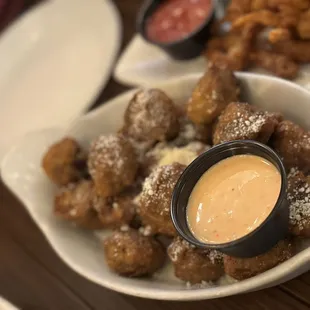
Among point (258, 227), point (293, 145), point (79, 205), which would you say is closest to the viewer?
point (258, 227)

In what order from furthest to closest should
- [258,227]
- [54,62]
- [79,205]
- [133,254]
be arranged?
[54,62] < [79,205] < [133,254] < [258,227]

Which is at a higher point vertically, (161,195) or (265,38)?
(161,195)

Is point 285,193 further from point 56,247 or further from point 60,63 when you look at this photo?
point 60,63

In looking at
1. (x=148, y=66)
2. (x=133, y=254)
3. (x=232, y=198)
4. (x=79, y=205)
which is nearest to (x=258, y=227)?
(x=232, y=198)

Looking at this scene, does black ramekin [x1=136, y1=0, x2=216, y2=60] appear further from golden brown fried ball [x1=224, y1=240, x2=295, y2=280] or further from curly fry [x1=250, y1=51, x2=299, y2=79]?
golden brown fried ball [x1=224, y1=240, x2=295, y2=280]

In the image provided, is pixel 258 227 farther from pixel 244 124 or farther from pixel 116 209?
pixel 116 209

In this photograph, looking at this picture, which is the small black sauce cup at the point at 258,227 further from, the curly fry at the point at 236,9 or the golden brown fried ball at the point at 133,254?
the curly fry at the point at 236,9
